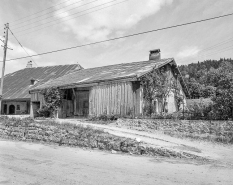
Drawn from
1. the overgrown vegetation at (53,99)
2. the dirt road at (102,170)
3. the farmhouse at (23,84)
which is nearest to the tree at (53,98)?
the overgrown vegetation at (53,99)

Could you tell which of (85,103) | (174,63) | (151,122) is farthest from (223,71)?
(85,103)

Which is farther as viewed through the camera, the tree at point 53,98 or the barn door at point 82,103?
the barn door at point 82,103

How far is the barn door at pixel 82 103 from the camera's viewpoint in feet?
65.4

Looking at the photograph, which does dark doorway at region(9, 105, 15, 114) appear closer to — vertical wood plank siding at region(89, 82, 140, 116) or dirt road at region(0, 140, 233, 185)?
vertical wood plank siding at region(89, 82, 140, 116)

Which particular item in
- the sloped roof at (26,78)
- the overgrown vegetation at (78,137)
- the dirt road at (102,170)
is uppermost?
the sloped roof at (26,78)

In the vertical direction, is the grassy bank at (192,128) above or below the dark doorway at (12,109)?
below

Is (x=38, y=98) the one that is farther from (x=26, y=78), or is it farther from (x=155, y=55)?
(x=26, y=78)

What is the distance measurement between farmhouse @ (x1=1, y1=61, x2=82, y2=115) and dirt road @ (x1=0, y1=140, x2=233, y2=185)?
847 inches

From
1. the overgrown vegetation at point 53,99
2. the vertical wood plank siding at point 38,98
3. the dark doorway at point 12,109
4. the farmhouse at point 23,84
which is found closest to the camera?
the overgrown vegetation at point 53,99

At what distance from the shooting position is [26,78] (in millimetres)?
34031

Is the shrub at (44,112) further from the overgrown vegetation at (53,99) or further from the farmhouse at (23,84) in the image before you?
the farmhouse at (23,84)

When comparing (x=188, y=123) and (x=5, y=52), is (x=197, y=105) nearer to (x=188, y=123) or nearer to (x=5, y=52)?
(x=188, y=123)

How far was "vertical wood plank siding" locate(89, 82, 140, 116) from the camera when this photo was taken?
49.3 feet

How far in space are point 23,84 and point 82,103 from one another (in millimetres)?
16070
